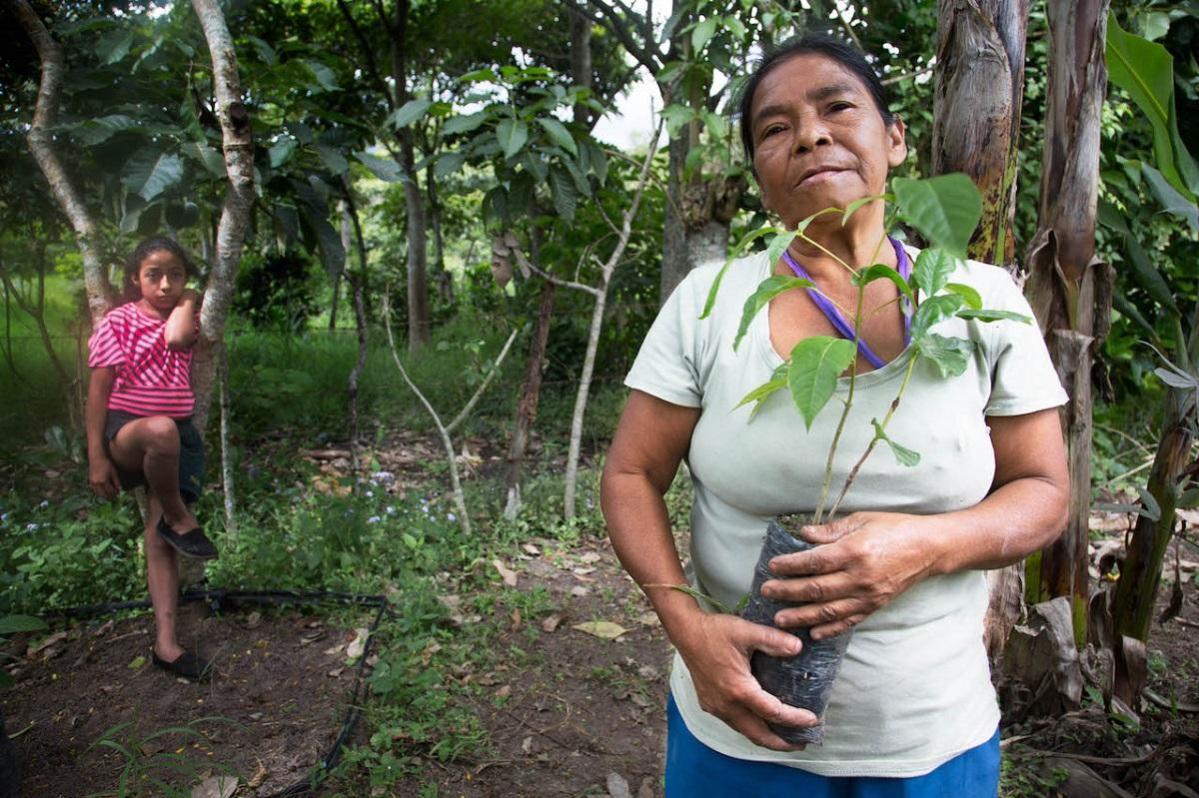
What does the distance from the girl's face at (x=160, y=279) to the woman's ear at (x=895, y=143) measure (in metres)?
2.18

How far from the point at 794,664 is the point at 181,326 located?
2279 mm

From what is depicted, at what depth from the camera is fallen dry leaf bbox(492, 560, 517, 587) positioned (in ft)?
11.3

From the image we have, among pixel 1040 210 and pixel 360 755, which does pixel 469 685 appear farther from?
pixel 1040 210

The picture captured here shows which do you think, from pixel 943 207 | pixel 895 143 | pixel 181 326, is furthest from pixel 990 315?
pixel 181 326

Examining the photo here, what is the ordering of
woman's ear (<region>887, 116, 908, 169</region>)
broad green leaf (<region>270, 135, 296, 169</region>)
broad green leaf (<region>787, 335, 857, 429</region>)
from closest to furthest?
broad green leaf (<region>787, 335, 857, 429</region>) < woman's ear (<region>887, 116, 908, 169</region>) < broad green leaf (<region>270, 135, 296, 169</region>)

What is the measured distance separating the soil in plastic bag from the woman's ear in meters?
0.63

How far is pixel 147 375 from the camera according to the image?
2.53 m

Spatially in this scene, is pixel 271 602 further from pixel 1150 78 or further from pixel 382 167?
pixel 1150 78

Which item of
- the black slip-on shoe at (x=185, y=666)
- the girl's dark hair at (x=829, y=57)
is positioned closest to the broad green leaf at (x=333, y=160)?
the black slip-on shoe at (x=185, y=666)

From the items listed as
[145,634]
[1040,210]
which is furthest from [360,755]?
[1040,210]

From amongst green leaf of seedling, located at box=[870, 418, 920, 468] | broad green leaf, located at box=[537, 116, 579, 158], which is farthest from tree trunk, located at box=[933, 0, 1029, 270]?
broad green leaf, located at box=[537, 116, 579, 158]

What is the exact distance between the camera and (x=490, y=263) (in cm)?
391

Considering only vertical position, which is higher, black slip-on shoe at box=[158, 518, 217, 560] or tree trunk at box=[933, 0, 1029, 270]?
tree trunk at box=[933, 0, 1029, 270]

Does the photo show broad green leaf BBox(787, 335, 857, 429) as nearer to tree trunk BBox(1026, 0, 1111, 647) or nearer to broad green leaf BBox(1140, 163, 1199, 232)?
broad green leaf BBox(1140, 163, 1199, 232)
